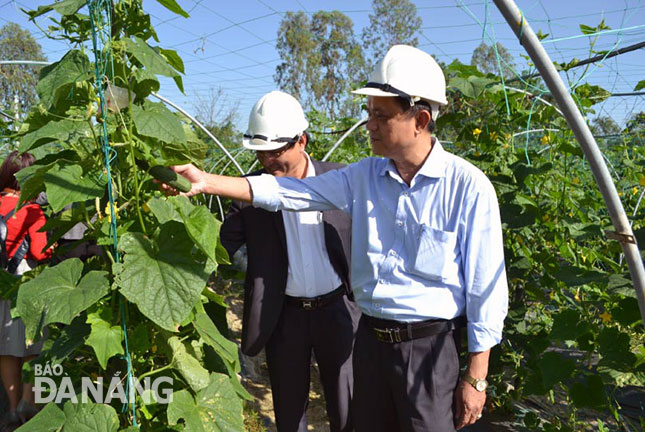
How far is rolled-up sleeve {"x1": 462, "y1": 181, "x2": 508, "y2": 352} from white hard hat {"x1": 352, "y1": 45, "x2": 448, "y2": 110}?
332 mm

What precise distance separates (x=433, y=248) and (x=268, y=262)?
3.04 feet

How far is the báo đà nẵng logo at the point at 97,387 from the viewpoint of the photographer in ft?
4.82

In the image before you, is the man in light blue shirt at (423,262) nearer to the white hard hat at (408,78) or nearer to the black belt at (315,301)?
the white hard hat at (408,78)

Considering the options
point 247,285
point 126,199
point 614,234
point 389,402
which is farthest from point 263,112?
point 614,234

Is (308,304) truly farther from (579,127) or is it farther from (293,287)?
(579,127)

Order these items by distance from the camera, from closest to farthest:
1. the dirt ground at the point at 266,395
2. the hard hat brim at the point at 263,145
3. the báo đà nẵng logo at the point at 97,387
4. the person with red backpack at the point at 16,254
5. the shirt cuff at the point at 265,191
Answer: the báo đà nẵng logo at the point at 97,387 → the shirt cuff at the point at 265,191 → the hard hat brim at the point at 263,145 → the person with red backpack at the point at 16,254 → the dirt ground at the point at 266,395

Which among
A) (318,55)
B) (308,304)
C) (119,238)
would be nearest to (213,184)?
(119,238)

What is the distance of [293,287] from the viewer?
8.07 ft

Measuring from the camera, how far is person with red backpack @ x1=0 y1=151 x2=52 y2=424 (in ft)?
9.52

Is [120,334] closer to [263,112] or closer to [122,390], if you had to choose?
[122,390]

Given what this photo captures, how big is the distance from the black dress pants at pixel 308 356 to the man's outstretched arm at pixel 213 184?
0.73 m

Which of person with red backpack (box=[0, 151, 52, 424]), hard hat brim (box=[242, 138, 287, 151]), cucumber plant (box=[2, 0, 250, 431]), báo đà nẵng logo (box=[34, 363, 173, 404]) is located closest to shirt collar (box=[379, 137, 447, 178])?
cucumber plant (box=[2, 0, 250, 431])

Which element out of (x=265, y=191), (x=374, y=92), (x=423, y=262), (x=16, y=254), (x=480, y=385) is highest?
(x=374, y=92)

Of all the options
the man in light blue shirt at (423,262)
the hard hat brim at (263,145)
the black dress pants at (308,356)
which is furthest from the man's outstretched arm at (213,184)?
the black dress pants at (308,356)
